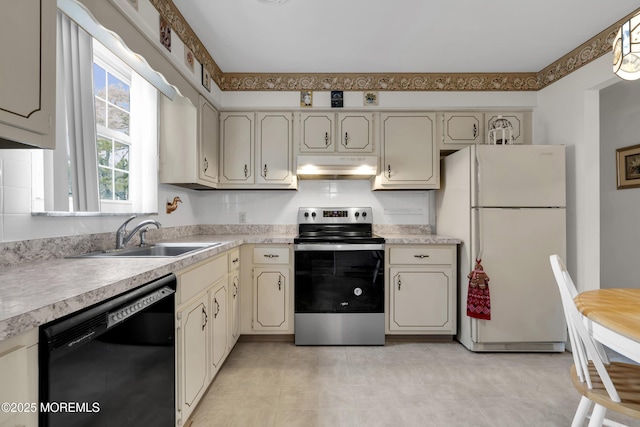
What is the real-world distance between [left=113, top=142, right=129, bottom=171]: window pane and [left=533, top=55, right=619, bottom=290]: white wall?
355 centimetres

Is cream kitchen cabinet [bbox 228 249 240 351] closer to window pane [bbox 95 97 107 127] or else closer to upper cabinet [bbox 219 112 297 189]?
upper cabinet [bbox 219 112 297 189]

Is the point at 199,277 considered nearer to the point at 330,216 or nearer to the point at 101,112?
the point at 101,112

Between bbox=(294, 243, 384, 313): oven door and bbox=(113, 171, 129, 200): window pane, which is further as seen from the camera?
bbox=(294, 243, 384, 313): oven door

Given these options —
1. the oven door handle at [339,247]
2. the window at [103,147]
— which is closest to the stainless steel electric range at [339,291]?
the oven door handle at [339,247]

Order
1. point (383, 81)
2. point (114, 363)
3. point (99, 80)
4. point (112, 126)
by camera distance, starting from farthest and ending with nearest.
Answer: point (383, 81) < point (112, 126) < point (99, 80) < point (114, 363)

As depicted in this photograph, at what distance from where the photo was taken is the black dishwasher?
30.7 inches

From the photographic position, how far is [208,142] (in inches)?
109

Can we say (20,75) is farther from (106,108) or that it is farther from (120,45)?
(106,108)

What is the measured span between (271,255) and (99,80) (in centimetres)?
174

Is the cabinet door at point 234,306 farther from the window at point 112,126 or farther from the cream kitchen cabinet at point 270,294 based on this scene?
the window at point 112,126

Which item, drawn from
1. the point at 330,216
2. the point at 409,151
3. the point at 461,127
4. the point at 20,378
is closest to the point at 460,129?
the point at 461,127

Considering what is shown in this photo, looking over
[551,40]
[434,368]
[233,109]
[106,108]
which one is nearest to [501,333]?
[434,368]

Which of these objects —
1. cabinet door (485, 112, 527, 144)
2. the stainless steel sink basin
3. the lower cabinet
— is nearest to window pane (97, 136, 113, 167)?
the stainless steel sink basin

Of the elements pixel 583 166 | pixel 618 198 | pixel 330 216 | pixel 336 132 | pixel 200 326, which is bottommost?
pixel 200 326
